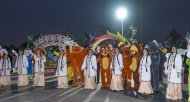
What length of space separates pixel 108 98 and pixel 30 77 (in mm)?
7370

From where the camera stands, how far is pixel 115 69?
550 inches

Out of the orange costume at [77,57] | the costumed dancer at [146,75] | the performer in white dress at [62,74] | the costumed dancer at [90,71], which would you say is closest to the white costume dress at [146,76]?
the costumed dancer at [146,75]

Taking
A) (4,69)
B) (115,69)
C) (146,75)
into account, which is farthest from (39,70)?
(146,75)

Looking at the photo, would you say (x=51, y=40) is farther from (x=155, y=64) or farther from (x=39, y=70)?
(x=155, y=64)

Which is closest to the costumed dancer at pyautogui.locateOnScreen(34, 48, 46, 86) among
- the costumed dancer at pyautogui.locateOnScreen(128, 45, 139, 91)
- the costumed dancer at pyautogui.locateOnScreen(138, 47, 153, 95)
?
the costumed dancer at pyautogui.locateOnScreen(128, 45, 139, 91)

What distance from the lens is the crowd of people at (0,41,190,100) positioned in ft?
37.8

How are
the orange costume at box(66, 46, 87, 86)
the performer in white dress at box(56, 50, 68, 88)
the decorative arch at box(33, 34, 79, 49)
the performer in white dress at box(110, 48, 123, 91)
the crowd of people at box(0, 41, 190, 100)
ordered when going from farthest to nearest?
the decorative arch at box(33, 34, 79, 49) < the orange costume at box(66, 46, 87, 86) < the performer in white dress at box(56, 50, 68, 88) < the performer in white dress at box(110, 48, 123, 91) < the crowd of people at box(0, 41, 190, 100)

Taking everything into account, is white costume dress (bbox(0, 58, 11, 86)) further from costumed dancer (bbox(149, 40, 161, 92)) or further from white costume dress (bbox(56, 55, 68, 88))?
costumed dancer (bbox(149, 40, 161, 92))

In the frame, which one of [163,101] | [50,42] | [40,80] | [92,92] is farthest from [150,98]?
[50,42]

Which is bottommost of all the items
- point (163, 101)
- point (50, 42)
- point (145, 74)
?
point (163, 101)

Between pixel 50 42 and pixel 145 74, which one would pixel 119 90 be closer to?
pixel 145 74

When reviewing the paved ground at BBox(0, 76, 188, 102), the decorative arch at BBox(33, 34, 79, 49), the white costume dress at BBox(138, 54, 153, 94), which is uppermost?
the decorative arch at BBox(33, 34, 79, 49)

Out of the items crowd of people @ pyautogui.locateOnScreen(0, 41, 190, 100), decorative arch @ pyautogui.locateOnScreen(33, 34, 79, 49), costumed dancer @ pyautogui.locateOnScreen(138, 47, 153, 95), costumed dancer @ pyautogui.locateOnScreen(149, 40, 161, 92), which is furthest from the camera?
decorative arch @ pyautogui.locateOnScreen(33, 34, 79, 49)

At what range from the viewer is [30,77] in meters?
17.9
